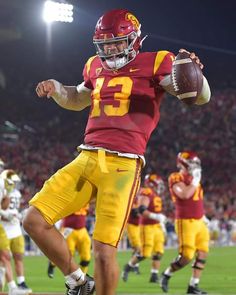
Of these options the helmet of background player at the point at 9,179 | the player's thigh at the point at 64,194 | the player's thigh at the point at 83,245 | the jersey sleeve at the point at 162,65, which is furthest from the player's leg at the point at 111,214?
the player's thigh at the point at 83,245

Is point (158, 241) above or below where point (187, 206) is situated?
below

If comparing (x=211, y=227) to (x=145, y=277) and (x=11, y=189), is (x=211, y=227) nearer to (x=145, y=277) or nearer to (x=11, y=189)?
(x=145, y=277)

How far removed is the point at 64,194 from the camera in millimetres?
5398

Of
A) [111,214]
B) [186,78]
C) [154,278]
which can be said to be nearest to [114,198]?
[111,214]

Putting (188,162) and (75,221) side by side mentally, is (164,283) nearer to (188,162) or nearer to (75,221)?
(188,162)

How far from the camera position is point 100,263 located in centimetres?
525

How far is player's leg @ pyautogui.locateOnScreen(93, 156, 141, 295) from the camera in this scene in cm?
525

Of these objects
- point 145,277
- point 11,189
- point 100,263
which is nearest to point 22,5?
point 145,277

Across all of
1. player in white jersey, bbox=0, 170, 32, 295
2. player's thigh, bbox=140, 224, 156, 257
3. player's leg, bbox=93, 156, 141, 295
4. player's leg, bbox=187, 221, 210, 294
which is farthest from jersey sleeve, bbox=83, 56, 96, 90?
player's thigh, bbox=140, 224, 156, 257

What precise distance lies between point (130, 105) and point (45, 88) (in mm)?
631

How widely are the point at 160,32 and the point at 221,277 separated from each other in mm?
12204

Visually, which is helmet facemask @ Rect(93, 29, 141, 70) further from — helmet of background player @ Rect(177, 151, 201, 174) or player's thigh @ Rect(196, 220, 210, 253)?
player's thigh @ Rect(196, 220, 210, 253)

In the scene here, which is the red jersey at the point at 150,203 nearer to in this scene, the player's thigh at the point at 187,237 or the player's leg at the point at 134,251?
the player's leg at the point at 134,251

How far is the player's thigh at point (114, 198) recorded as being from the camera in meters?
5.30
